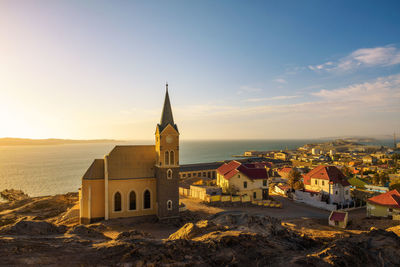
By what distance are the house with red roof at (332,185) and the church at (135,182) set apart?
2865cm

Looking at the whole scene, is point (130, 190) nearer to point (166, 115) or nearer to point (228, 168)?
point (166, 115)

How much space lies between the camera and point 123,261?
11922mm

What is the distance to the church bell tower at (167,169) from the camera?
1156 inches

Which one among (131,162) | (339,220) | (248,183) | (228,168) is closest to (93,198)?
(131,162)

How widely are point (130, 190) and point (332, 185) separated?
34.4 metres

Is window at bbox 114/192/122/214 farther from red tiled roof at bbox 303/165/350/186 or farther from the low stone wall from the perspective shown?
red tiled roof at bbox 303/165/350/186

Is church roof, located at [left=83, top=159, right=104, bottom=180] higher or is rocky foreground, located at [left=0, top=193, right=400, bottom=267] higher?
church roof, located at [left=83, top=159, right=104, bottom=180]

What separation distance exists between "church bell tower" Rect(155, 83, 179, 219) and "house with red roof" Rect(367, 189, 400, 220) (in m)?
27.7

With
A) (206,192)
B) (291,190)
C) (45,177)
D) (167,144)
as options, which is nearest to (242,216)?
(167,144)

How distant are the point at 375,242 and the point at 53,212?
132 ft

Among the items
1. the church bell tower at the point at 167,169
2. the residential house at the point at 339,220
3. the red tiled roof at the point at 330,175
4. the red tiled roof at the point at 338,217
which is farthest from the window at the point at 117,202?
the red tiled roof at the point at 330,175

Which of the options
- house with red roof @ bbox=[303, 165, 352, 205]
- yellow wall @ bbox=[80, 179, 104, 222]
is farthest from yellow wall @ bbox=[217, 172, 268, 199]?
yellow wall @ bbox=[80, 179, 104, 222]

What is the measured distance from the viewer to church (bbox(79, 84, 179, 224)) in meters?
28.8

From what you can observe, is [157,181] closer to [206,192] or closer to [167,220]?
[167,220]
